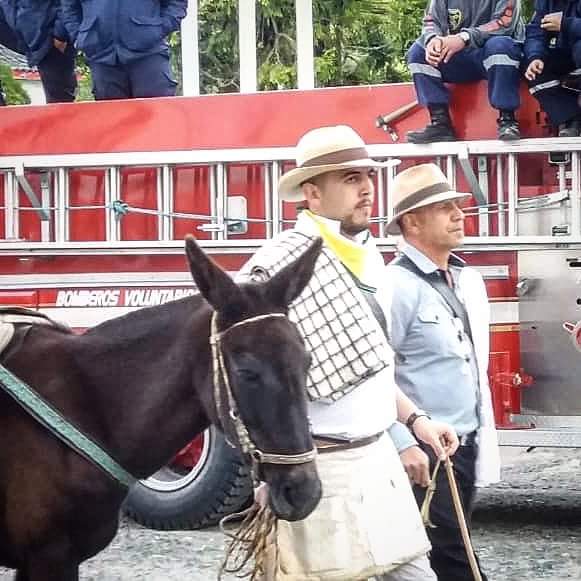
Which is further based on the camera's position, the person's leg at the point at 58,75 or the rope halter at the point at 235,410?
the person's leg at the point at 58,75

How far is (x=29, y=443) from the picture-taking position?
3873 mm

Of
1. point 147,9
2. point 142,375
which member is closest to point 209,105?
point 147,9

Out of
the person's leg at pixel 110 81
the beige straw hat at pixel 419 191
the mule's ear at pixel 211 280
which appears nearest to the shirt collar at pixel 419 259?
the beige straw hat at pixel 419 191

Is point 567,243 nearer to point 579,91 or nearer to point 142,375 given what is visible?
point 579,91

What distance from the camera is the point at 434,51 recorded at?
698 cm

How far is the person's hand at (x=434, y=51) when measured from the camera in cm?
697

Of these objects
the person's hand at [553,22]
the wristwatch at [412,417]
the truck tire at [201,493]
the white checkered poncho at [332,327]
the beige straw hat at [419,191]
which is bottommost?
the truck tire at [201,493]

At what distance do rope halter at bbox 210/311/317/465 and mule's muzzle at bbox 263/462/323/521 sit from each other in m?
0.02

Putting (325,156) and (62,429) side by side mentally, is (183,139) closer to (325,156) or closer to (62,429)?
(325,156)

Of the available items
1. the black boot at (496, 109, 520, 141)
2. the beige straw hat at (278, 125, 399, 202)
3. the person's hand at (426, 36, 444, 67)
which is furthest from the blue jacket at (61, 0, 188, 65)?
the beige straw hat at (278, 125, 399, 202)

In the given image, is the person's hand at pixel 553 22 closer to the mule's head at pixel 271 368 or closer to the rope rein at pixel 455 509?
the rope rein at pixel 455 509

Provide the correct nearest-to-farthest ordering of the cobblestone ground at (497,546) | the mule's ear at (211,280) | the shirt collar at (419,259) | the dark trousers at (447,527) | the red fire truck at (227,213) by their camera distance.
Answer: the mule's ear at (211,280) < the dark trousers at (447,527) < the shirt collar at (419,259) < the cobblestone ground at (497,546) < the red fire truck at (227,213)

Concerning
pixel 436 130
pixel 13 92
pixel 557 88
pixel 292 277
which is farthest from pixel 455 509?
pixel 13 92

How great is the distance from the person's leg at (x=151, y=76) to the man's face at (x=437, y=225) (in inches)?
146
